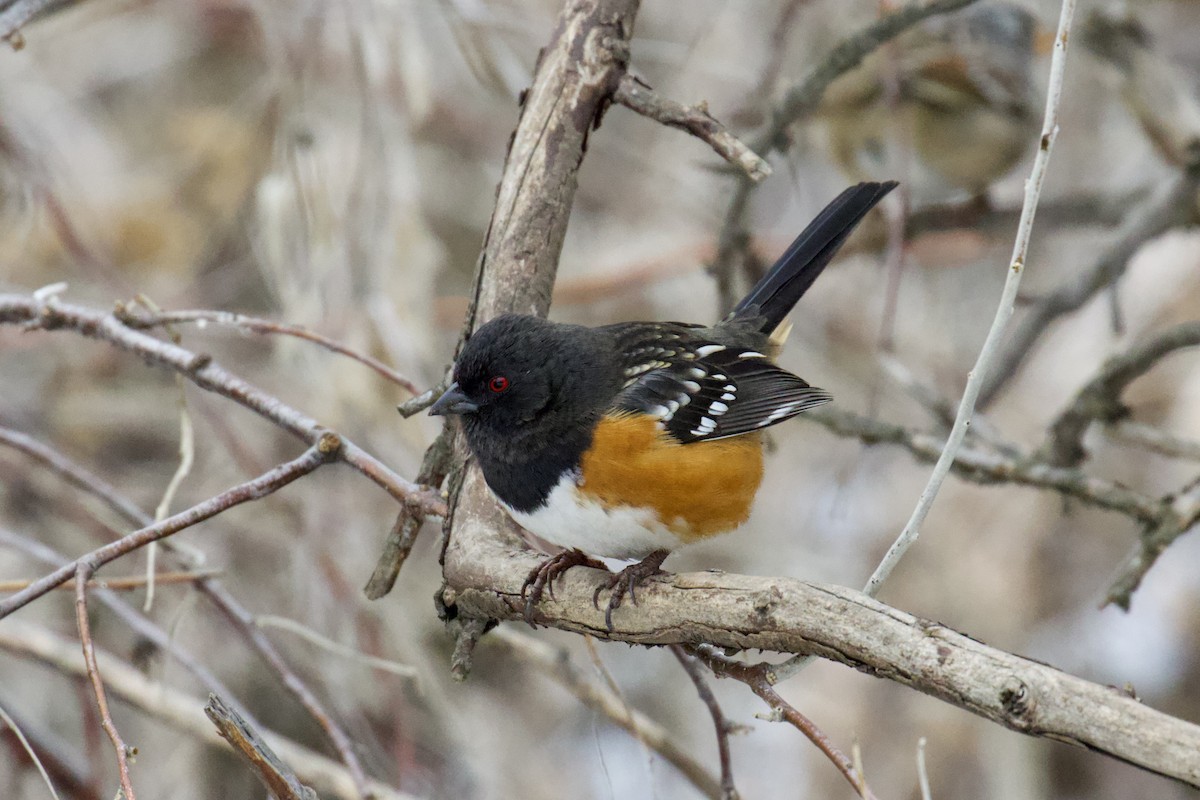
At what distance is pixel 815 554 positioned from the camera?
15.6 ft

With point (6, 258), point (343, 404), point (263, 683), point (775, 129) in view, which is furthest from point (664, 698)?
point (6, 258)

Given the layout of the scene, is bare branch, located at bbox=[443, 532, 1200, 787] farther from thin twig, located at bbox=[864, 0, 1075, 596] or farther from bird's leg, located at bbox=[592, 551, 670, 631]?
thin twig, located at bbox=[864, 0, 1075, 596]

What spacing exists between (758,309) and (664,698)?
2193 millimetres

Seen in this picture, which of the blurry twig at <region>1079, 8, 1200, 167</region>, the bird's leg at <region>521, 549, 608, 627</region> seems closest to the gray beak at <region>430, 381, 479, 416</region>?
the bird's leg at <region>521, 549, 608, 627</region>

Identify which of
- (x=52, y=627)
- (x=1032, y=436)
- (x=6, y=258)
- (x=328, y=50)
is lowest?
(x=52, y=627)

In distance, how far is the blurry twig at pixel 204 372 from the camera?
6.90 feet

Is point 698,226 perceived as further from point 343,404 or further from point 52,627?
point 52,627

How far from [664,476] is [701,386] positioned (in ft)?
1.08

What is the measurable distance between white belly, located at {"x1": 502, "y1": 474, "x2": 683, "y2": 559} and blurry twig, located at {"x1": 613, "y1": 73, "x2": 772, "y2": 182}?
0.68 meters

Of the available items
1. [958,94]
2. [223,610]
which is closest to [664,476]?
[223,610]

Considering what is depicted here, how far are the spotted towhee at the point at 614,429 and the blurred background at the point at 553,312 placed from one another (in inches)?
28.5

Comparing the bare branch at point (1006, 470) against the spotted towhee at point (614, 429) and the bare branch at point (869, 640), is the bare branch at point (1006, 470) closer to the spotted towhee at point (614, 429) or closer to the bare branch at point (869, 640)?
the spotted towhee at point (614, 429)

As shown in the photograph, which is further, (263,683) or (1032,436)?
(1032,436)

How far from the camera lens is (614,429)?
2.22 meters
